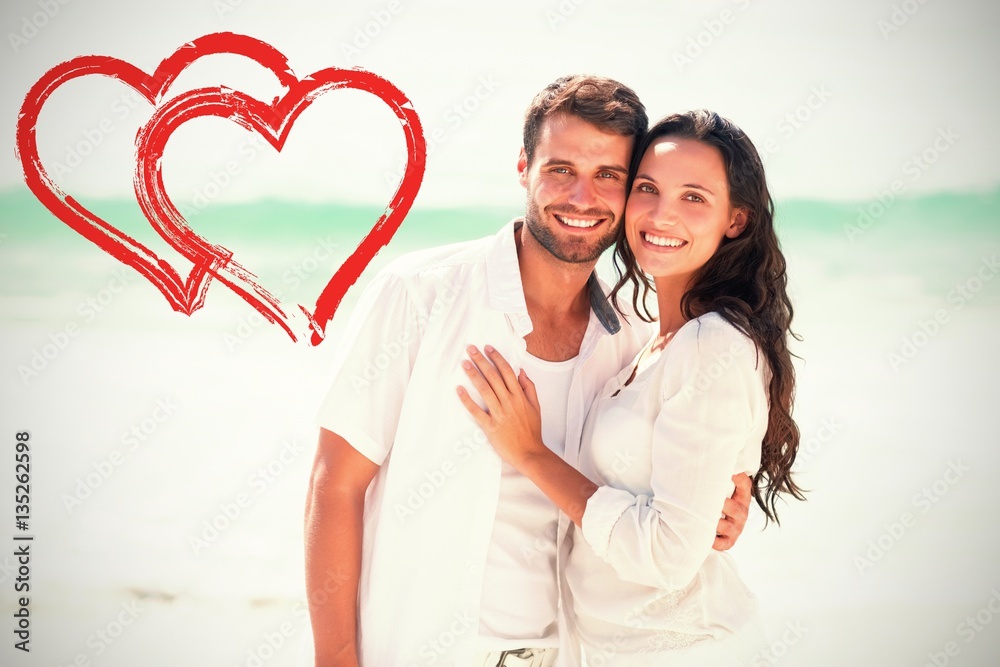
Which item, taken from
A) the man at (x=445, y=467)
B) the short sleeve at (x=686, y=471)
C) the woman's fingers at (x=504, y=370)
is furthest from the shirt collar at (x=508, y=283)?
the short sleeve at (x=686, y=471)

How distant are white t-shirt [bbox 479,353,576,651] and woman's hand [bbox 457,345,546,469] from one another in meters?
0.10

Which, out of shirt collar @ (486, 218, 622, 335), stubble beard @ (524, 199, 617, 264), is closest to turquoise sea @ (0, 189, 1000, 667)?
shirt collar @ (486, 218, 622, 335)

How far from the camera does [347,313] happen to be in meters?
7.89

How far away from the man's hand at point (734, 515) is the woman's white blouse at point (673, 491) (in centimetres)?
4

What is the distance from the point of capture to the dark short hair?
238cm

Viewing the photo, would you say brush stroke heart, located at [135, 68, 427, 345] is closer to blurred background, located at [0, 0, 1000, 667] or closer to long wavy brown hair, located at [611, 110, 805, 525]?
blurred background, located at [0, 0, 1000, 667]

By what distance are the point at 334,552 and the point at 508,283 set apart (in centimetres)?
79

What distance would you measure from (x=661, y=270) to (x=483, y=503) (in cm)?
72

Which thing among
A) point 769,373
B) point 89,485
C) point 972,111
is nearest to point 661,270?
point 769,373

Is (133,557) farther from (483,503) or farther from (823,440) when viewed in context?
(823,440)

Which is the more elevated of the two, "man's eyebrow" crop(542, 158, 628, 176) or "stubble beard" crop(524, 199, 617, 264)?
"man's eyebrow" crop(542, 158, 628, 176)

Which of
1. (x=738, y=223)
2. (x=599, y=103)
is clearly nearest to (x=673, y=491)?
(x=738, y=223)

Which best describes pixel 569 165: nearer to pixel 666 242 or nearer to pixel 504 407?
pixel 666 242

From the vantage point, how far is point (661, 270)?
7.49 feet
